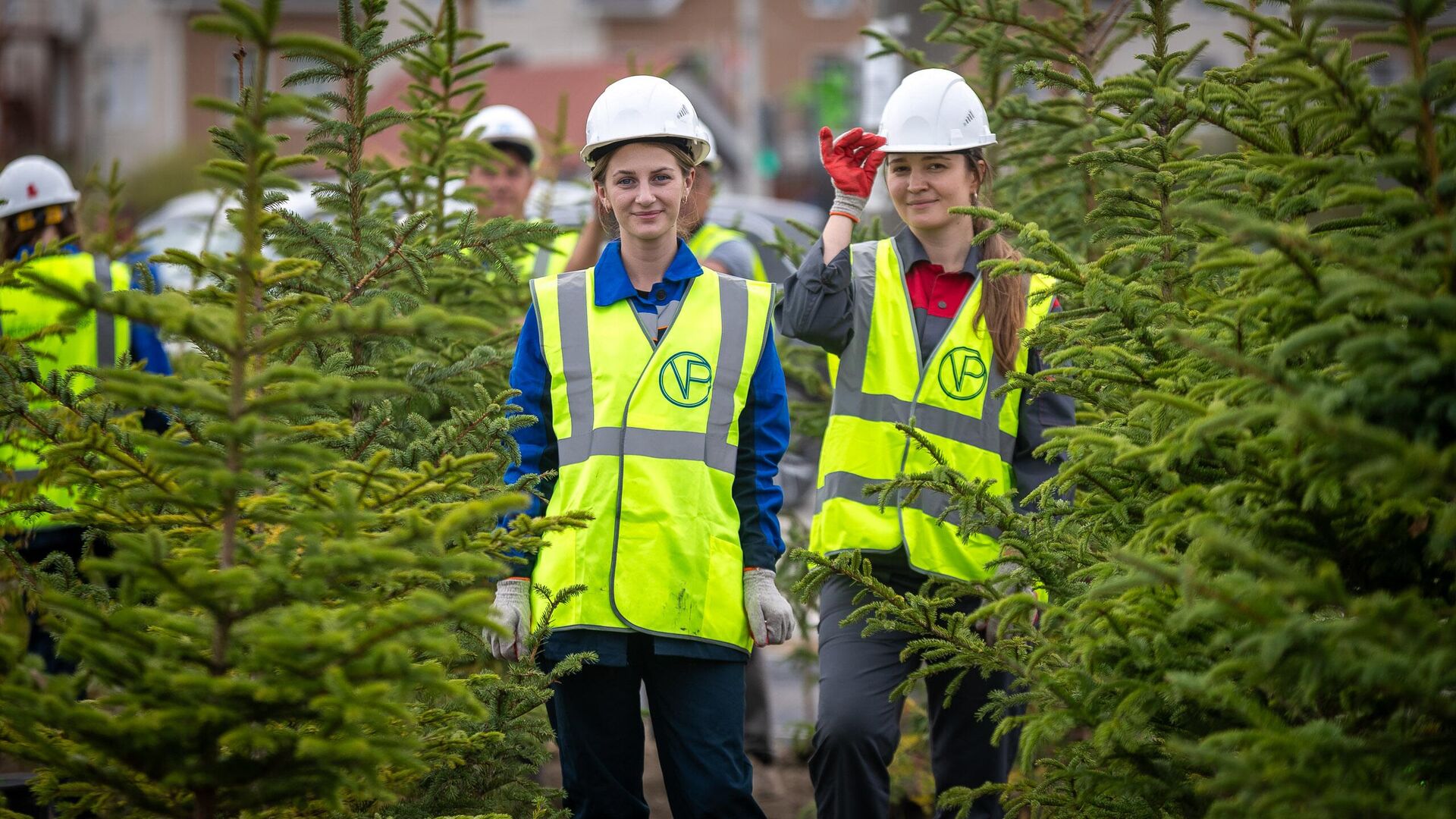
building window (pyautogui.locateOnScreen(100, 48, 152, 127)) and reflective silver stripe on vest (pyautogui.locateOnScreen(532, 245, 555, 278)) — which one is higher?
building window (pyautogui.locateOnScreen(100, 48, 152, 127))

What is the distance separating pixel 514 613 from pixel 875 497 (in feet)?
3.77

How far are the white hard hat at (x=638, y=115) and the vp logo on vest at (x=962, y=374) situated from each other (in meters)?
1.01

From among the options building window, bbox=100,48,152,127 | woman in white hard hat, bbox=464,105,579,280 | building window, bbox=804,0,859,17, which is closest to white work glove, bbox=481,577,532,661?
woman in white hard hat, bbox=464,105,579,280

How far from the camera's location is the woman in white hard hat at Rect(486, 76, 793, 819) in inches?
145

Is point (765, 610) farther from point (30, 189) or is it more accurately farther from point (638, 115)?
point (30, 189)

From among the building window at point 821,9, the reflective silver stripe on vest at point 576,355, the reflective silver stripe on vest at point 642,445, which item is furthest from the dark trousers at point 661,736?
the building window at point 821,9

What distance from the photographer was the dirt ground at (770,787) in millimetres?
5902

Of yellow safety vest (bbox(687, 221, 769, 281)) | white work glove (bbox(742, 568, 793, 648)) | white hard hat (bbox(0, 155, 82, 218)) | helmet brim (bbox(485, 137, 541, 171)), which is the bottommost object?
white work glove (bbox(742, 568, 793, 648))

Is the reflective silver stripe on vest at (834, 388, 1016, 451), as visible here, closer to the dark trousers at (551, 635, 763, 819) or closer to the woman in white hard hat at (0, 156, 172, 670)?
the dark trousers at (551, 635, 763, 819)

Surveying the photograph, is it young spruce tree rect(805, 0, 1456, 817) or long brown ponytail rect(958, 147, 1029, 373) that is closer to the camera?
young spruce tree rect(805, 0, 1456, 817)

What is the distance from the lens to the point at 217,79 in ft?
152

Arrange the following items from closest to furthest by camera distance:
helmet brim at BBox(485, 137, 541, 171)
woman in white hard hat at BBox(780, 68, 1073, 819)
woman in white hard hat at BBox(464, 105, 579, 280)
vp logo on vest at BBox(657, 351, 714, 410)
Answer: vp logo on vest at BBox(657, 351, 714, 410)
woman in white hard hat at BBox(780, 68, 1073, 819)
woman in white hard hat at BBox(464, 105, 579, 280)
helmet brim at BBox(485, 137, 541, 171)

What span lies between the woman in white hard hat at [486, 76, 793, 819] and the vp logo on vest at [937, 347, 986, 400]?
563 mm

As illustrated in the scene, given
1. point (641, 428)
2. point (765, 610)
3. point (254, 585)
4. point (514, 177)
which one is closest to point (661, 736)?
point (765, 610)
